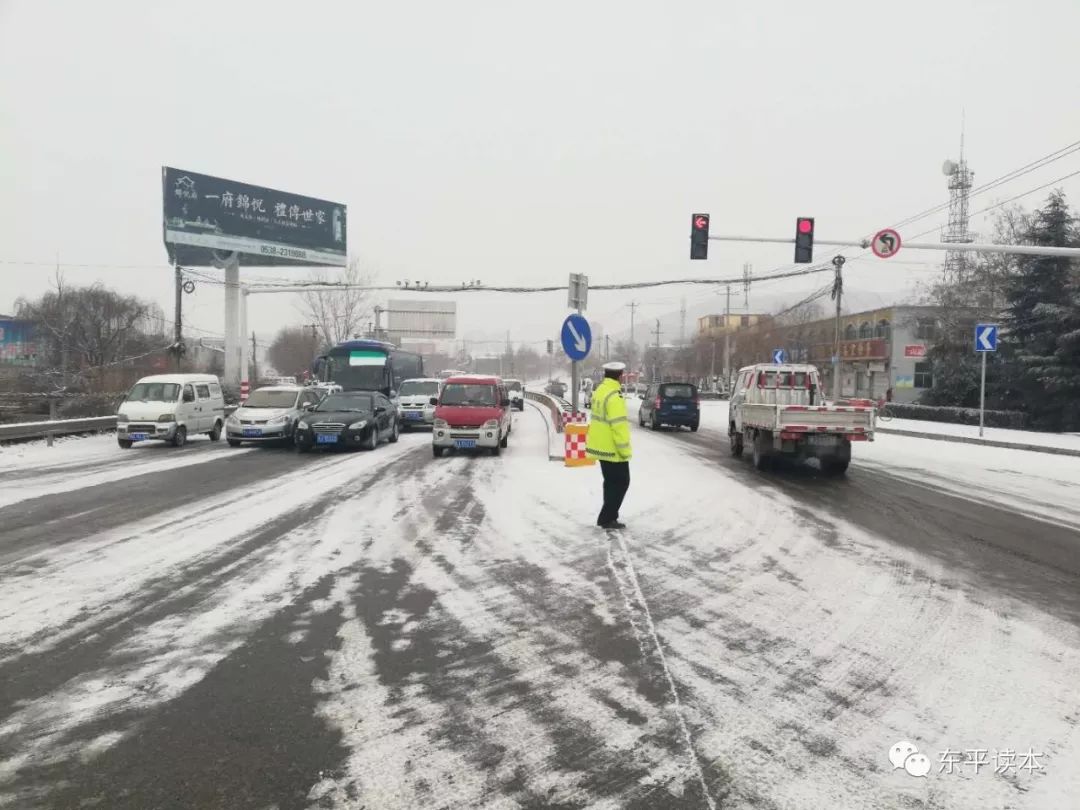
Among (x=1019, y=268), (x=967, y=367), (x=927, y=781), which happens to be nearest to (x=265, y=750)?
(x=927, y=781)

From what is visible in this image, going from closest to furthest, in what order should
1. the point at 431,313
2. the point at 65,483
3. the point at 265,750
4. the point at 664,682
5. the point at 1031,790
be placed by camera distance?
the point at 1031,790 → the point at 265,750 → the point at 664,682 → the point at 65,483 → the point at 431,313

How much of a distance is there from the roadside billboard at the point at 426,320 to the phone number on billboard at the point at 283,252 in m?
15.9

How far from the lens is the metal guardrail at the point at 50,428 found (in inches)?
664

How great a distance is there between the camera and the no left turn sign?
1686 cm

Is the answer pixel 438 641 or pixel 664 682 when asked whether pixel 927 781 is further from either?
pixel 438 641

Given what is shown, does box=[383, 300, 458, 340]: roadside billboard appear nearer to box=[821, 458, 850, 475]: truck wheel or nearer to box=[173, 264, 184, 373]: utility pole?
box=[173, 264, 184, 373]: utility pole

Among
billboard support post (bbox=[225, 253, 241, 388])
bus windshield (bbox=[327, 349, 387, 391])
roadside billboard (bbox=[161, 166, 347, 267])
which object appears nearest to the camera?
bus windshield (bbox=[327, 349, 387, 391])

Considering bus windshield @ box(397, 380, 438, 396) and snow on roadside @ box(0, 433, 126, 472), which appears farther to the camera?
bus windshield @ box(397, 380, 438, 396)

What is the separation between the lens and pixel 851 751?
3162 mm

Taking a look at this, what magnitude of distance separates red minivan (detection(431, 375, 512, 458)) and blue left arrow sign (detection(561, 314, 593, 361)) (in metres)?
3.56

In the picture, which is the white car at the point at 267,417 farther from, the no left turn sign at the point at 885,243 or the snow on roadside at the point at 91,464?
the no left turn sign at the point at 885,243

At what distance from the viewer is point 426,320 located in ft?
185

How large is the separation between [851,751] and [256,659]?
129 inches

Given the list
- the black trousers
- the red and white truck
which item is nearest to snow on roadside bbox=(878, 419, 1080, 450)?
the red and white truck
